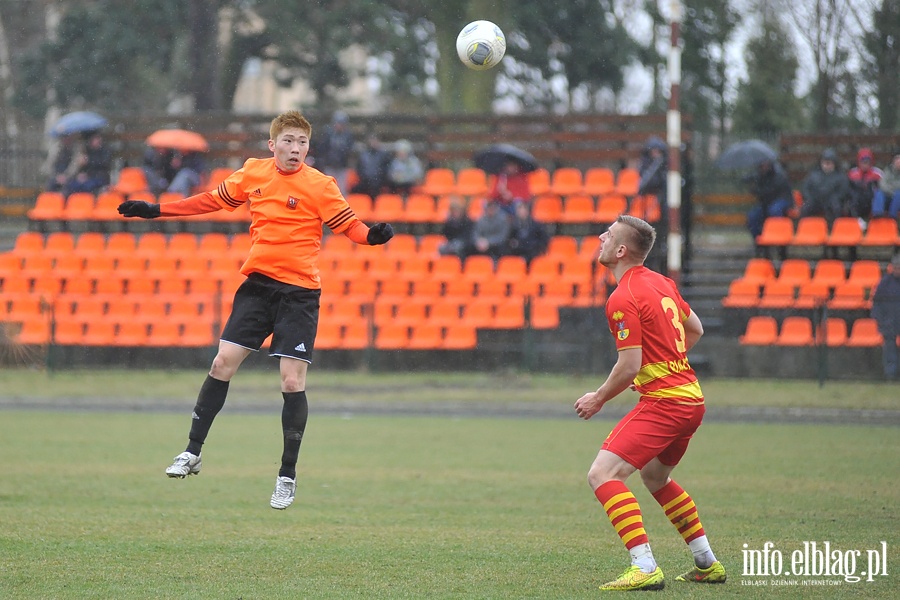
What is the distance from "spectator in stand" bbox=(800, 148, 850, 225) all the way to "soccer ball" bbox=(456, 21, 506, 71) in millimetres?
13636

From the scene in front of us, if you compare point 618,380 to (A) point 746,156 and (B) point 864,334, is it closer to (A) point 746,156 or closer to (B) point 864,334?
(B) point 864,334

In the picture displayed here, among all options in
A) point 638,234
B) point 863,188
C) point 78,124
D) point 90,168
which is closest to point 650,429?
point 638,234

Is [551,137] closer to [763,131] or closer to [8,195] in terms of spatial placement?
[763,131]

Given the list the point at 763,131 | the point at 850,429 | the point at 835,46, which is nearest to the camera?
the point at 850,429

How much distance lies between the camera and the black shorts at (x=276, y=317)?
7.53m

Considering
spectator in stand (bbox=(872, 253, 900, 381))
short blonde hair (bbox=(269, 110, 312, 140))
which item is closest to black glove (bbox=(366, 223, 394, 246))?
short blonde hair (bbox=(269, 110, 312, 140))

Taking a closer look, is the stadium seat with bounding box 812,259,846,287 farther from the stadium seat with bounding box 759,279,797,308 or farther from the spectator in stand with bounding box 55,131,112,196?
the spectator in stand with bounding box 55,131,112,196

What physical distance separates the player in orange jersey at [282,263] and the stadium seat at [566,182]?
1540 cm

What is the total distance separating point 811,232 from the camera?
21.0 m

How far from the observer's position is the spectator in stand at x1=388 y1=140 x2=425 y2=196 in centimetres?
2278

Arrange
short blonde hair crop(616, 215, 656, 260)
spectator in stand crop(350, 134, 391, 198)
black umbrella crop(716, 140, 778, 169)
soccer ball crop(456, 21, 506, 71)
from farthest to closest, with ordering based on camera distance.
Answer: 1. spectator in stand crop(350, 134, 391, 198)
2. black umbrella crop(716, 140, 778, 169)
3. soccer ball crop(456, 21, 506, 71)
4. short blonde hair crop(616, 215, 656, 260)

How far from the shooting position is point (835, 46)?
93.7ft

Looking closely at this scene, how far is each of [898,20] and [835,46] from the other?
5.60 feet

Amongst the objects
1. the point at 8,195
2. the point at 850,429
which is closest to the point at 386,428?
the point at 850,429
